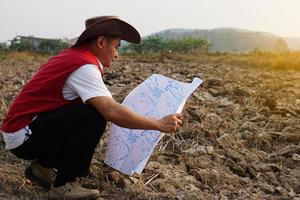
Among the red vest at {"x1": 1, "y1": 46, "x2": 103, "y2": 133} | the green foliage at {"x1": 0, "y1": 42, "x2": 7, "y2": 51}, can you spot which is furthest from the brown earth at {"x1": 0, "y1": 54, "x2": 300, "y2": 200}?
the green foliage at {"x1": 0, "y1": 42, "x2": 7, "y2": 51}

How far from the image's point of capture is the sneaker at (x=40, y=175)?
2.52m

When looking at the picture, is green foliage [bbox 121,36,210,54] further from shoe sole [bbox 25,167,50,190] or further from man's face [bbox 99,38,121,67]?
man's face [bbox 99,38,121,67]

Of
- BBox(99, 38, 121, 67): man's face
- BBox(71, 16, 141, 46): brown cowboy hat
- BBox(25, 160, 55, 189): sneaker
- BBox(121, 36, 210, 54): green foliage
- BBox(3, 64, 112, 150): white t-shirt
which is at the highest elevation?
BBox(71, 16, 141, 46): brown cowboy hat

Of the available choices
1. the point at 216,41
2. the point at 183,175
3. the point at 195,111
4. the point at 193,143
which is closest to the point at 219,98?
the point at 195,111

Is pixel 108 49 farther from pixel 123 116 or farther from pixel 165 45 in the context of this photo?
pixel 165 45

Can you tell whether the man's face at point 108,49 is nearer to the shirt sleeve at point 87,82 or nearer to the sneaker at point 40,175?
the shirt sleeve at point 87,82

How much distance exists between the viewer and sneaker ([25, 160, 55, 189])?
2520mm

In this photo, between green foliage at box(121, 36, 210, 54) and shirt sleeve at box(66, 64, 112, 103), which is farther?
green foliage at box(121, 36, 210, 54)

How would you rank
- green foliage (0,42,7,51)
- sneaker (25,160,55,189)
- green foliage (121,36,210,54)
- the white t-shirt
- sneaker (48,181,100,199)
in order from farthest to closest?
green foliage (121,36,210,54), green foliage (0,42,7,51), sneaker (25,160,55,189), sneaker (48,181,100,199), the white t-shirt

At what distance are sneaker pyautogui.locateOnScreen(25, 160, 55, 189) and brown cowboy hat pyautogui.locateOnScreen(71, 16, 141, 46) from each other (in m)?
0.66

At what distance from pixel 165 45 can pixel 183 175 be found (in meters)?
18.2

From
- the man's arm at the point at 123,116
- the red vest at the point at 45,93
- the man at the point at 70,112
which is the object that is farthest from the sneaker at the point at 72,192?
the man's arm at the point at 123,116

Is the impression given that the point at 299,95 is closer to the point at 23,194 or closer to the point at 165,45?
the point at 23,194

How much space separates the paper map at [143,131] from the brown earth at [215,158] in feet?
0.37
